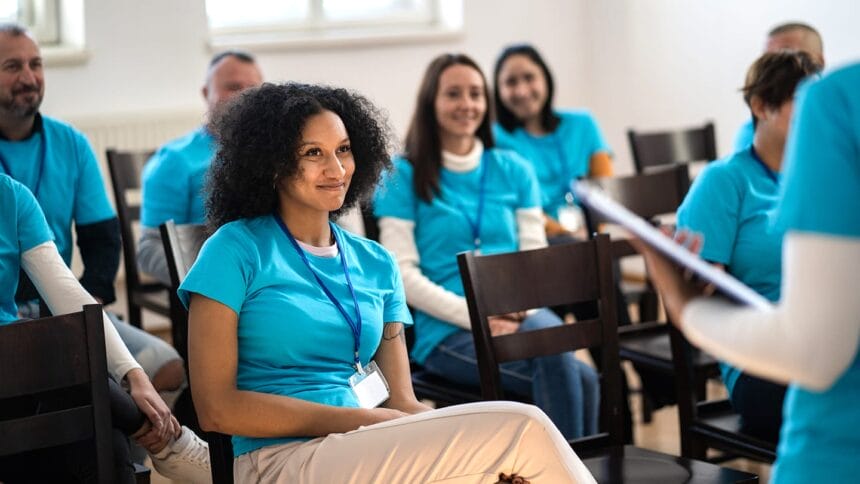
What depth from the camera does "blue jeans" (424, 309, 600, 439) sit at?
273cm

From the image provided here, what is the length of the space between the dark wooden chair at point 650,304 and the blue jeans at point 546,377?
0.20 m

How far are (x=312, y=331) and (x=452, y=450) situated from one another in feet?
1.11

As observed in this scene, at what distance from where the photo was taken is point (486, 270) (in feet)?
7.49

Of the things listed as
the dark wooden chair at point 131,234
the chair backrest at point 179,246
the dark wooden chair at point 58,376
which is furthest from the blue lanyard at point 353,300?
the dark wooden chair at point 131,234

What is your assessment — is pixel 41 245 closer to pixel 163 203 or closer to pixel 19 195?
pixel 19 195

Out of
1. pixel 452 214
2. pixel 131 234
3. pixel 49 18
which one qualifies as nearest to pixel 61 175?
pixel 131 234

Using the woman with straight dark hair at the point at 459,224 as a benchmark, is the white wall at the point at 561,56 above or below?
above

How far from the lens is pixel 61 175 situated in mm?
3043

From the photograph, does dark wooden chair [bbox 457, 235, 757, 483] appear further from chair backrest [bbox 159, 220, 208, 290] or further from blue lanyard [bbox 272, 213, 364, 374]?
chair backrest [bbox 159, 220, 208, 290]

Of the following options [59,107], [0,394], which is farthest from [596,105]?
[0,394]

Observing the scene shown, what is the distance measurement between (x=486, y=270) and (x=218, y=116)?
599 millimetres

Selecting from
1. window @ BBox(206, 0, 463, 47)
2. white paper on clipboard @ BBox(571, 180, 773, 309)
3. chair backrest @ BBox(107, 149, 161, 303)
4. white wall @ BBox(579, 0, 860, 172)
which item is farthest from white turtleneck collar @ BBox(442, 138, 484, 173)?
window @ BBox(206, 0, 463, 47)

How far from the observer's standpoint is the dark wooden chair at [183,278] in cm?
204

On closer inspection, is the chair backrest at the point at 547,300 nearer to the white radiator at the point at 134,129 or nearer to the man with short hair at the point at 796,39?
the man with short hair at the point at 796,39
